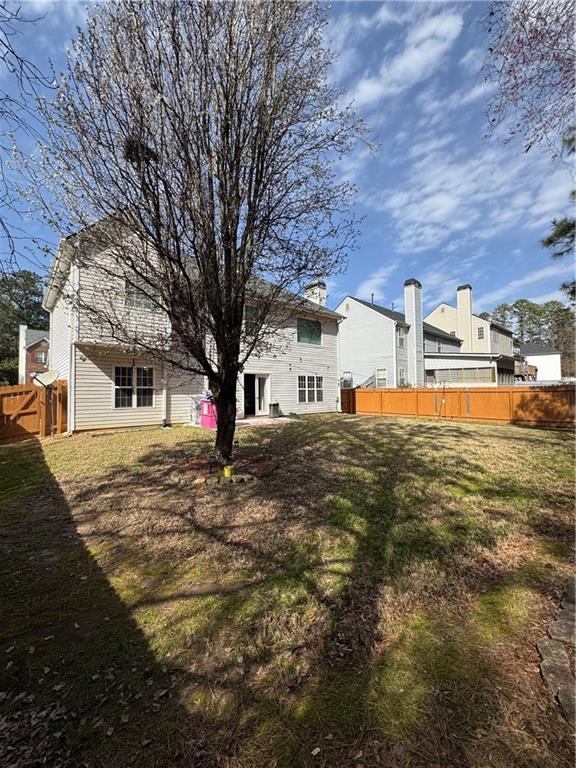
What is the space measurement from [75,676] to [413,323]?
25.1 m

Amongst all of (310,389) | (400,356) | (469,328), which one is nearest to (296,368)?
(310,389)

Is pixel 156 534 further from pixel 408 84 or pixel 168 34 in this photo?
pixel 408 84

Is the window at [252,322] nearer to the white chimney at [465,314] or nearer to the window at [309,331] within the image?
the window at [309,331]

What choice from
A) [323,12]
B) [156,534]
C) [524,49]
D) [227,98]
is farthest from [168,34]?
[156,534]

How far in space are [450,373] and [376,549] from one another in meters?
24.7

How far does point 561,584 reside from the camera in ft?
9.39

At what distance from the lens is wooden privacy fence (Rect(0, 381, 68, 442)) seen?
1069 cm

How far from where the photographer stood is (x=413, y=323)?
80.0 ft

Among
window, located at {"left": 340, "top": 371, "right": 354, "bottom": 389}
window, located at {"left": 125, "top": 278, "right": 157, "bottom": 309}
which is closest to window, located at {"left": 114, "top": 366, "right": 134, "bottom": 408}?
window, located at {"left": 125, "top": 278, "right": 157, "bottom": 309}

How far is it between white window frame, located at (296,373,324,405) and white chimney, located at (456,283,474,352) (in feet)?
61.2

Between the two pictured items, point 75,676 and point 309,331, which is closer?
point 75,676

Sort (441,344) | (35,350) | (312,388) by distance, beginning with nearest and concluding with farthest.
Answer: (312,388) < (441,344) < (35,350)

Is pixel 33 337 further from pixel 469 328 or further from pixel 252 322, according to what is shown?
pixel 469 328

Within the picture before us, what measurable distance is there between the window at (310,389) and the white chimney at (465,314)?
1867 cm
